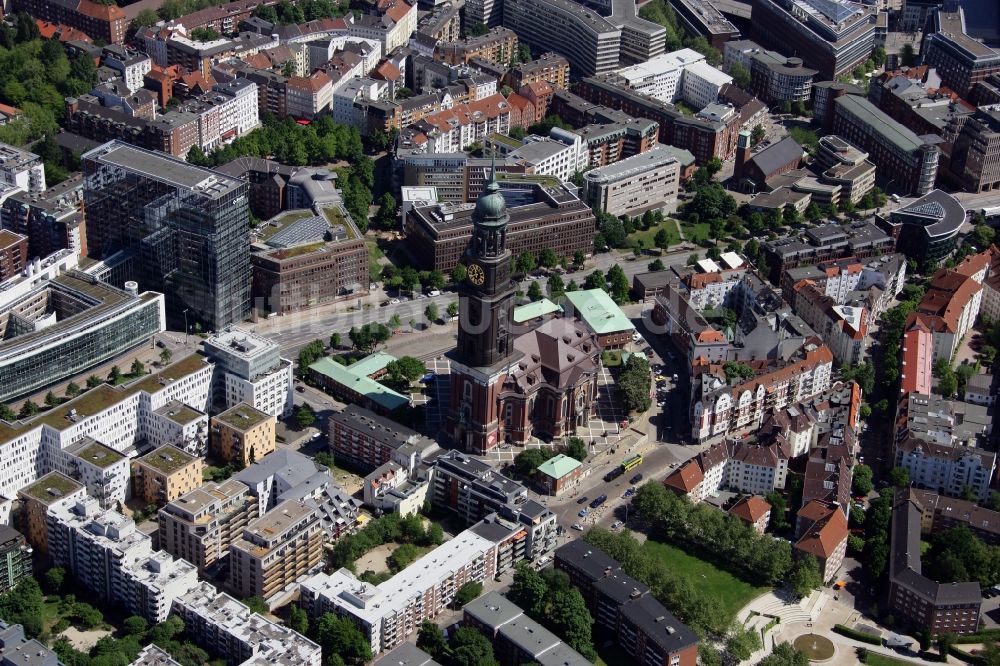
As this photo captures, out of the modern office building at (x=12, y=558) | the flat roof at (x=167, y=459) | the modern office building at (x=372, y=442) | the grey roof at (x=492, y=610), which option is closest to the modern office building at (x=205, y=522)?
the flat roof at (x=167, y=459)

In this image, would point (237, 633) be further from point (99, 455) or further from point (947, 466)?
point (947, 466)

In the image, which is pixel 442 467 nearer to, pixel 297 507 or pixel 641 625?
pixel 297 507

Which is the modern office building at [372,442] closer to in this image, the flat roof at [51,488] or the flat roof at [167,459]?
the flat roof at [167,459]

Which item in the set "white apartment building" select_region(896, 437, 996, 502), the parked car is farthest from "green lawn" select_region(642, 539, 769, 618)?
"white apartment building" select_region(896, 437, 996, 502)

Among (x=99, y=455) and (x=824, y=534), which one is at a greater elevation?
(x=99, y=455)

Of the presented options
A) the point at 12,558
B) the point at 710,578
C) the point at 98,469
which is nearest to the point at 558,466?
the point at 710,578

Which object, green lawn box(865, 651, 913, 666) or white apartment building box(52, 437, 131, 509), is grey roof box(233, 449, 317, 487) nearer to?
white apartment building box(52, 437, 131, 509)
